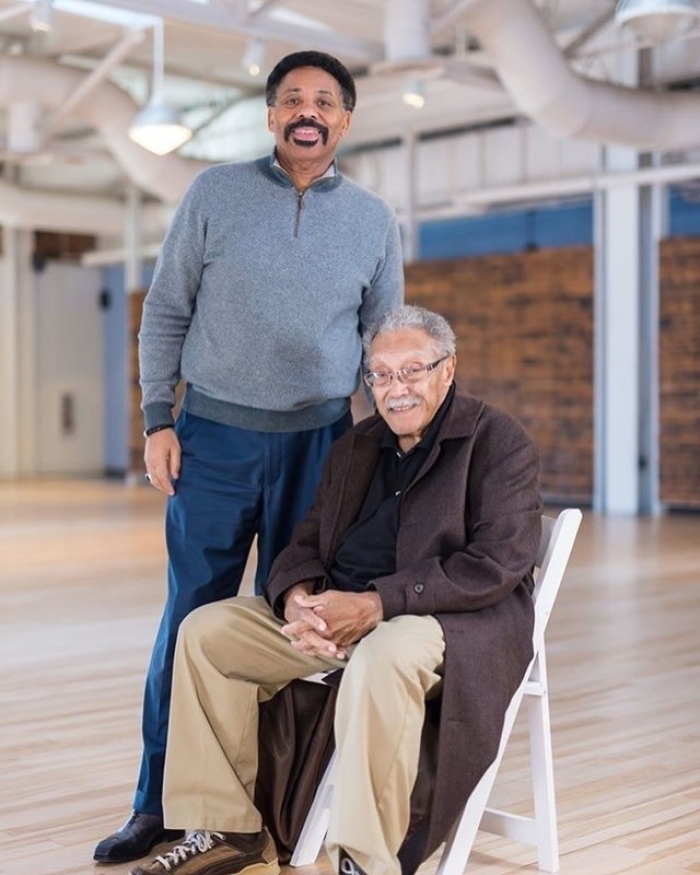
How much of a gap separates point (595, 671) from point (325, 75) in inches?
112

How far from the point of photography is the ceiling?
8656 millimetres

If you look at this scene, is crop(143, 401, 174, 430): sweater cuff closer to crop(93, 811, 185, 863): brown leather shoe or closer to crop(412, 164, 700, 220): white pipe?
crop(93, 811, 185, 863): brown leather shoe

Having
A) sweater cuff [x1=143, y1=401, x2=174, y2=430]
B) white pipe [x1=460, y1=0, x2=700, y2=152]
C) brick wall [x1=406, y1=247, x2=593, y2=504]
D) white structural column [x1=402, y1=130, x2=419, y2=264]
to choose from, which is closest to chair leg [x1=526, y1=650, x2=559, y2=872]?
sweater cuff [x1=143, y1=401, x2=174, y2=430]

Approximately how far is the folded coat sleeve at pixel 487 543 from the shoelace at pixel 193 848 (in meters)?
0.59

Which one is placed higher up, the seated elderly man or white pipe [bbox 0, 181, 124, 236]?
white pipe [bbox 0, 181, 124, 236]

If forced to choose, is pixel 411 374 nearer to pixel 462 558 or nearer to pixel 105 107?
pixel 462 558

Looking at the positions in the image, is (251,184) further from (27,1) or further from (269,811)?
(27,1)

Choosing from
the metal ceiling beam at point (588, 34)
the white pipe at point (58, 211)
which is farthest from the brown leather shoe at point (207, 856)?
the white pipe at point (58, 211)

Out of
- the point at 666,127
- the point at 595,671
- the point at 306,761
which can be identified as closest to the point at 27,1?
the point at 666,127

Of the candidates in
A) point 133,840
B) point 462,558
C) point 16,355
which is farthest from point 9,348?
point 462,558

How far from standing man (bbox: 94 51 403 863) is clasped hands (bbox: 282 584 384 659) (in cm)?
43

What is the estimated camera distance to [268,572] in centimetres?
305

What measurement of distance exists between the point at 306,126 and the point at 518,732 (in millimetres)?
2086

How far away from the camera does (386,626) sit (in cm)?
251
